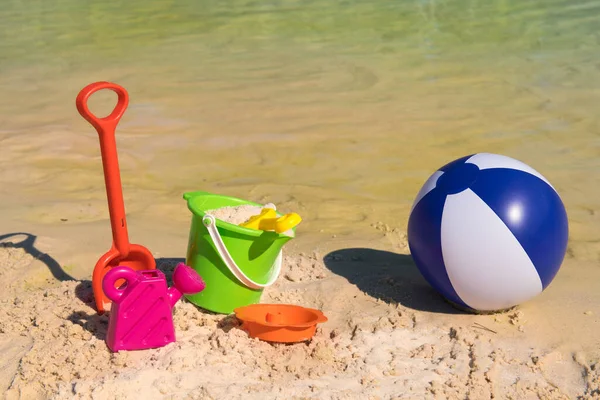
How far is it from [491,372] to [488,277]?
461 millimetres

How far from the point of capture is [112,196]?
11.8 feet

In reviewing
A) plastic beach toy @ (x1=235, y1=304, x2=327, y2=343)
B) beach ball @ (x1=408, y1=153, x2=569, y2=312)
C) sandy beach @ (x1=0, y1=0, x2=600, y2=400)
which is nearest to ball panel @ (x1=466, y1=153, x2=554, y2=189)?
beach ball @ (x1=408, y1=153, x2=569, y2=312)

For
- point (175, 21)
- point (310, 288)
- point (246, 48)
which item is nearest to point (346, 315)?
point (310, 288)

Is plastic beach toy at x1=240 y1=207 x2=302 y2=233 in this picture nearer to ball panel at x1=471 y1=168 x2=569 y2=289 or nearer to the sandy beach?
the sandy beach

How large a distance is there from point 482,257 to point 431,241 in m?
0.26

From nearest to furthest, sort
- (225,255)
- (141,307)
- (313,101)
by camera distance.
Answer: (141,307) → (225,255) → (313,101)

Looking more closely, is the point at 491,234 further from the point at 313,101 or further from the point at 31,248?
the point at 313,101

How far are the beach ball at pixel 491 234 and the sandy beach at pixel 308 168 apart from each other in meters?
0.22

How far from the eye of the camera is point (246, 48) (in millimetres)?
9750

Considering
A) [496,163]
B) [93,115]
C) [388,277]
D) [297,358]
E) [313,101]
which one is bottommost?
[313,101]

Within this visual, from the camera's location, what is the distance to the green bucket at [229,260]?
3.59 m

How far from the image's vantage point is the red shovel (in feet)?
11.3

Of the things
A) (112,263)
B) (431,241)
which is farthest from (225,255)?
(431,241)

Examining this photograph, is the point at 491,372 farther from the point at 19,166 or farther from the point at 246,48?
the point at 246,48
